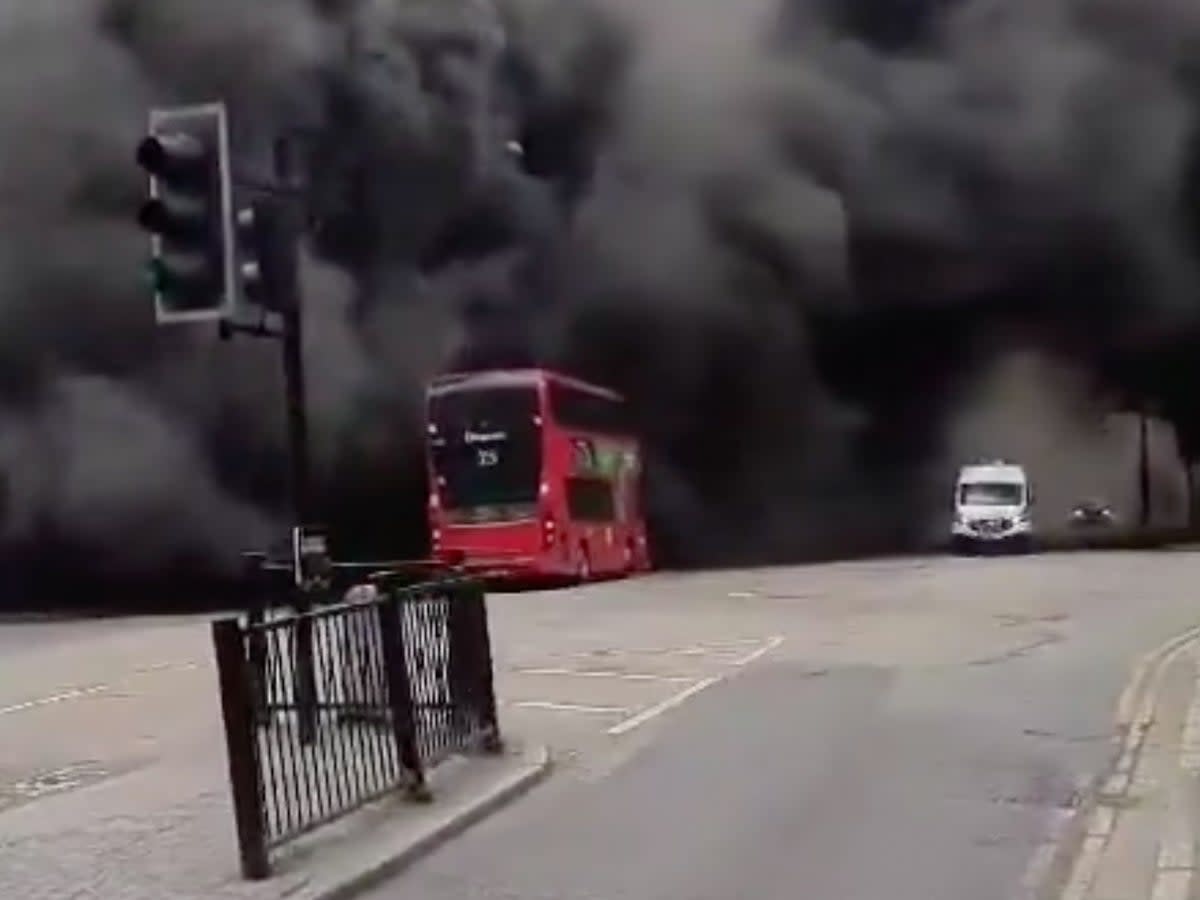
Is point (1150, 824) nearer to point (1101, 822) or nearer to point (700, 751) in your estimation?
point (1101, 822)

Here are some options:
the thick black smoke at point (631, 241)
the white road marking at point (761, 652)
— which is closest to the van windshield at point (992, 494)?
the thick black smoke at point (631, 241)

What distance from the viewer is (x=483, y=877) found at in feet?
23.1

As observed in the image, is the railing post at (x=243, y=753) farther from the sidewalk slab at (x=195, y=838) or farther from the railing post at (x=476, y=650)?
the railing post at (x=476, y=650)

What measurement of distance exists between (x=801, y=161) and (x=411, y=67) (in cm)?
693

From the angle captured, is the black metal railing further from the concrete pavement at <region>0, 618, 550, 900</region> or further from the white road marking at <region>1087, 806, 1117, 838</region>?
the white road marking at <region>1087, 806, 1117, 838</region>

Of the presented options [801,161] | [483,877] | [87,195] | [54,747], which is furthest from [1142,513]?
[483,877]

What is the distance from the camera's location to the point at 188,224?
8.02 metres

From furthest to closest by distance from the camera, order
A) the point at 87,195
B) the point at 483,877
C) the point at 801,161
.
A: the point at 801,161
the point at 87,195
the point at 483,877

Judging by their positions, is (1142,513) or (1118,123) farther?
(1142,513)

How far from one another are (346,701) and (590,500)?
18.3 metres

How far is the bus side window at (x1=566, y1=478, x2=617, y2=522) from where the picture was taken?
25.3 meters

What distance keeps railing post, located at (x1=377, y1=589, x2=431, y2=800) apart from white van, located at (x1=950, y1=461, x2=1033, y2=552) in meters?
26.8

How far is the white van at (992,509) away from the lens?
3428 centimetres

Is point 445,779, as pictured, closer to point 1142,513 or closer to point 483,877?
point 483,877
